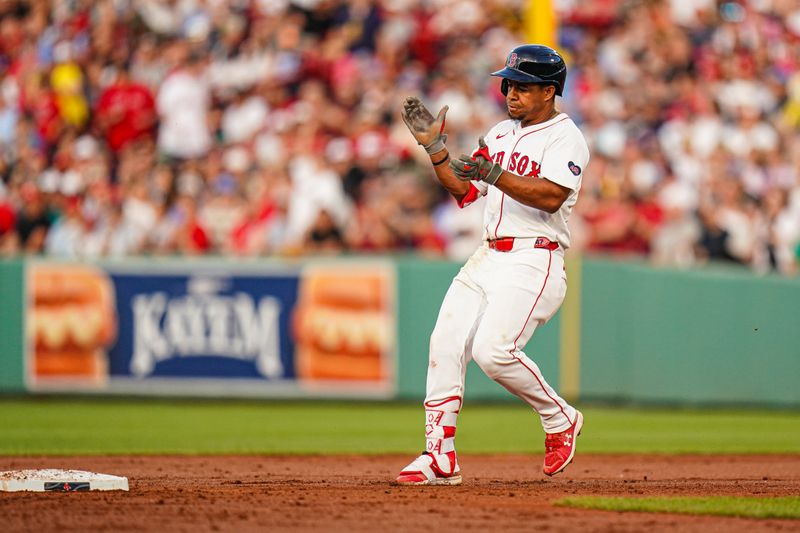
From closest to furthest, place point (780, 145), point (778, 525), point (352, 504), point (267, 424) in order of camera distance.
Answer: point (778, 525) → point (352, 504) → point (267, 424) → point (780, 145)

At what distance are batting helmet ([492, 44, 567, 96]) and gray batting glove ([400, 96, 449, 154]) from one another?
1.49 feet

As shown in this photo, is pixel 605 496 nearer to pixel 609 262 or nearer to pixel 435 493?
pixel 435 493

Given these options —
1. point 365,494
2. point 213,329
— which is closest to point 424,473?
point 365,494

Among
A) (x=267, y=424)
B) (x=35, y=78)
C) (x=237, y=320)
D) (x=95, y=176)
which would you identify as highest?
(x=35, y=78)

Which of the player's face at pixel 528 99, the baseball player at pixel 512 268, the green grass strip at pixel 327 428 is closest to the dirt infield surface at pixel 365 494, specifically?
the baseball player at pixel 512 268

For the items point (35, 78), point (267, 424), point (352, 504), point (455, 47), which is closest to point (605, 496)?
point (352, 504)

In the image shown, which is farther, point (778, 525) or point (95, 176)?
point (95, 176)

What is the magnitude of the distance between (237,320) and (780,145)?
6.32 meters

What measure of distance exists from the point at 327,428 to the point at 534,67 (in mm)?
5505

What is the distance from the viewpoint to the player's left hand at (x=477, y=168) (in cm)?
638

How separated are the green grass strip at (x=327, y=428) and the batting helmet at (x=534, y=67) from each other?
3.69 m

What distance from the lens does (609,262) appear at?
13.5 meters

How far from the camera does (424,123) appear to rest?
655cm

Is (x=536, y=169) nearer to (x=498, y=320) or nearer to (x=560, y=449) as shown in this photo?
(x=498, y=320)
